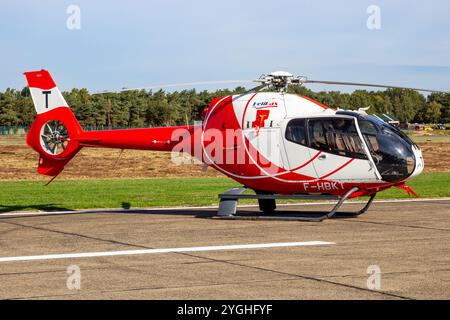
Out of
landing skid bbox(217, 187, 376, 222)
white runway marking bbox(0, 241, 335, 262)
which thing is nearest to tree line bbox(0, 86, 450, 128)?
landing skid bbox(217, 187, 376, 222)

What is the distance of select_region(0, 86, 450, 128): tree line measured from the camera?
3947 inches

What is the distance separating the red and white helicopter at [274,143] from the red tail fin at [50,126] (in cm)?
3

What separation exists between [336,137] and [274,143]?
1556 millimetres

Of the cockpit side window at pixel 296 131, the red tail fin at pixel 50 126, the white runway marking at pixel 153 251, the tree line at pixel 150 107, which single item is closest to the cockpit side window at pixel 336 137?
the cockpit side window at pixel 296 131

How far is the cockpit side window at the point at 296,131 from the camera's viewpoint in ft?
56.9

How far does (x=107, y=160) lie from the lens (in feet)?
164

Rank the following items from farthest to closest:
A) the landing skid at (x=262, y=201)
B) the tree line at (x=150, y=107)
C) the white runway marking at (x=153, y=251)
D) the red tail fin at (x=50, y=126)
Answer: the tree line at (x=150, y=107), the red tail fin at (x=50, y=126), the landing skid at (x=262, y=201), the white runway marking at (x=153, y=251)

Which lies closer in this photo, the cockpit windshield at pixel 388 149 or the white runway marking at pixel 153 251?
the white runway marking at pixel 153 251

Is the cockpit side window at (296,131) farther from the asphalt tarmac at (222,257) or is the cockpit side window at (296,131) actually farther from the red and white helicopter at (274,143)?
the asphalt tarmac at (222,257)

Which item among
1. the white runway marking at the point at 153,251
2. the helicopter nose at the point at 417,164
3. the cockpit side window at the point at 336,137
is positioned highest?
the cockpit side window at the point at 336,137

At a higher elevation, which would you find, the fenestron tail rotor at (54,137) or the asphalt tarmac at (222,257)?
the fenestron tail rotor at (54,137)

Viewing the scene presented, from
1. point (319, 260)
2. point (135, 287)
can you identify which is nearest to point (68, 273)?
point (135, 287)

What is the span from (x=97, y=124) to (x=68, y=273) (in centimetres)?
11121

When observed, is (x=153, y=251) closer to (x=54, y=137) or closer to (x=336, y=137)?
(x=336, y=137)
